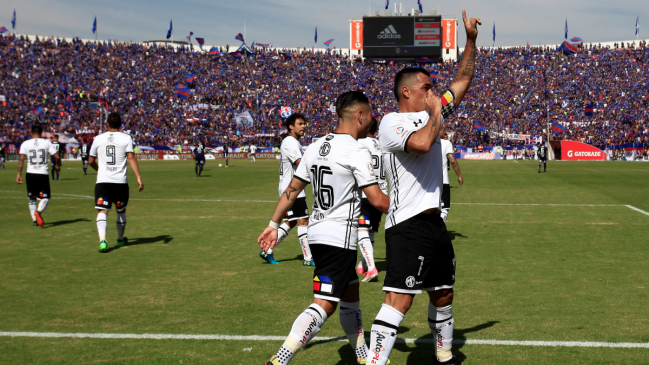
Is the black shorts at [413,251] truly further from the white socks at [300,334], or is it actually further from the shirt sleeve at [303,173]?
the shirt sleeve at [303,173]

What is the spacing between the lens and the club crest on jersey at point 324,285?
13.2 ft

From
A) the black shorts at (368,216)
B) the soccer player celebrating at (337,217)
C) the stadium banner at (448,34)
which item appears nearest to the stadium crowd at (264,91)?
the stadium banner at (448,34)

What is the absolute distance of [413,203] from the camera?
3846 mm

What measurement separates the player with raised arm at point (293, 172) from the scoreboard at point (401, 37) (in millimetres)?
64599

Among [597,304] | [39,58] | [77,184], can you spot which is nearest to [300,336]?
[597,304]

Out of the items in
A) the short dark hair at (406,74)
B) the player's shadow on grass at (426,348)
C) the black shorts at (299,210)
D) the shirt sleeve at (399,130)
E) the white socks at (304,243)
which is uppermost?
the short dark hair at (406,74)

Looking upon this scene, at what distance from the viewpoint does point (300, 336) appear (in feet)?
12.8

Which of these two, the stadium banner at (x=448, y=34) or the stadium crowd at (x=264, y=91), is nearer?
the stadium crowd at (x=264, y=91)

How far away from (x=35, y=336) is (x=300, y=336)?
2919mm

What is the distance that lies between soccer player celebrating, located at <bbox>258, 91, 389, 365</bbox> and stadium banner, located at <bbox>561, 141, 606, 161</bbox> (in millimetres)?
54765

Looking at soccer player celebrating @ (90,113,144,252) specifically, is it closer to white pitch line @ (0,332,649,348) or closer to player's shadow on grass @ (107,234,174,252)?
player's shadow on grass @ (107,234,174,252)

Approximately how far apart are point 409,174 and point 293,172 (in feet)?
15.6

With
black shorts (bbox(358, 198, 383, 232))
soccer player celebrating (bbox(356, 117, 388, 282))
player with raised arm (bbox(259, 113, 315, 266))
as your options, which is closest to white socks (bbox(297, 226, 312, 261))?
player with raised arm (bbox(259, 113, 315, 266))

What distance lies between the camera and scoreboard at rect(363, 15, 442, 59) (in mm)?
69750
